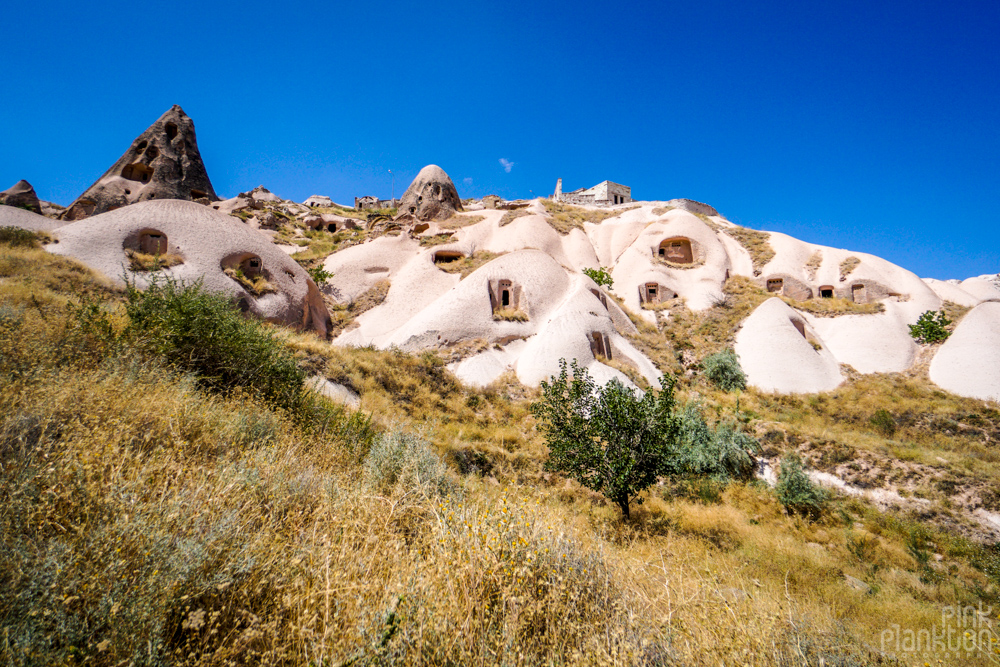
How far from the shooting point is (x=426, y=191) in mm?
32938

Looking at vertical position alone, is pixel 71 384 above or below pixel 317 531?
above

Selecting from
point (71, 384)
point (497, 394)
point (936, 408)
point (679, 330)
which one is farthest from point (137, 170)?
point (936, 408)

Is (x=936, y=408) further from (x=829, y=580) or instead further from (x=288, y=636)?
(x=288, y=636)

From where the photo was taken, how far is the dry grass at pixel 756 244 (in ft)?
80.4

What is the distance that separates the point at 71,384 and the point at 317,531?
9.16 ft

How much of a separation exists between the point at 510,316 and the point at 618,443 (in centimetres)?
994

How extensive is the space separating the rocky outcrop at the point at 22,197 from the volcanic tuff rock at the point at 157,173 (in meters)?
4.62

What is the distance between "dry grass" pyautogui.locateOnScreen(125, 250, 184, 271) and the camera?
39.4 feet

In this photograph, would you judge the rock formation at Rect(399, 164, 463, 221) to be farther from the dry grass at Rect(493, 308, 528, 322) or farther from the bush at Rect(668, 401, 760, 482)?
the bush at Rect(668, 401, 760, 482)

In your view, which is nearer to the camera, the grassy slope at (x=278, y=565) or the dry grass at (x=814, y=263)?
the grassy slope at (x=278, y=565)

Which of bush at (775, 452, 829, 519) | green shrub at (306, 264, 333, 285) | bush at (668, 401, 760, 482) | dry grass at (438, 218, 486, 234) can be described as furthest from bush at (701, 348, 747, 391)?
green shrub at (306, 264, 333, 285)

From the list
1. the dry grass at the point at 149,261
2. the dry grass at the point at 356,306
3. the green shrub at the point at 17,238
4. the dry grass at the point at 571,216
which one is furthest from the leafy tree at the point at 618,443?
the dry grass at the point at 571,216

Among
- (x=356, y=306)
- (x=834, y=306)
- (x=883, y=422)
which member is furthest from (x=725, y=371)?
(x=356, y=306)

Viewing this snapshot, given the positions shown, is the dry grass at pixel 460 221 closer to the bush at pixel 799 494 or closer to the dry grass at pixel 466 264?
the dry grass at pixel 466 264
